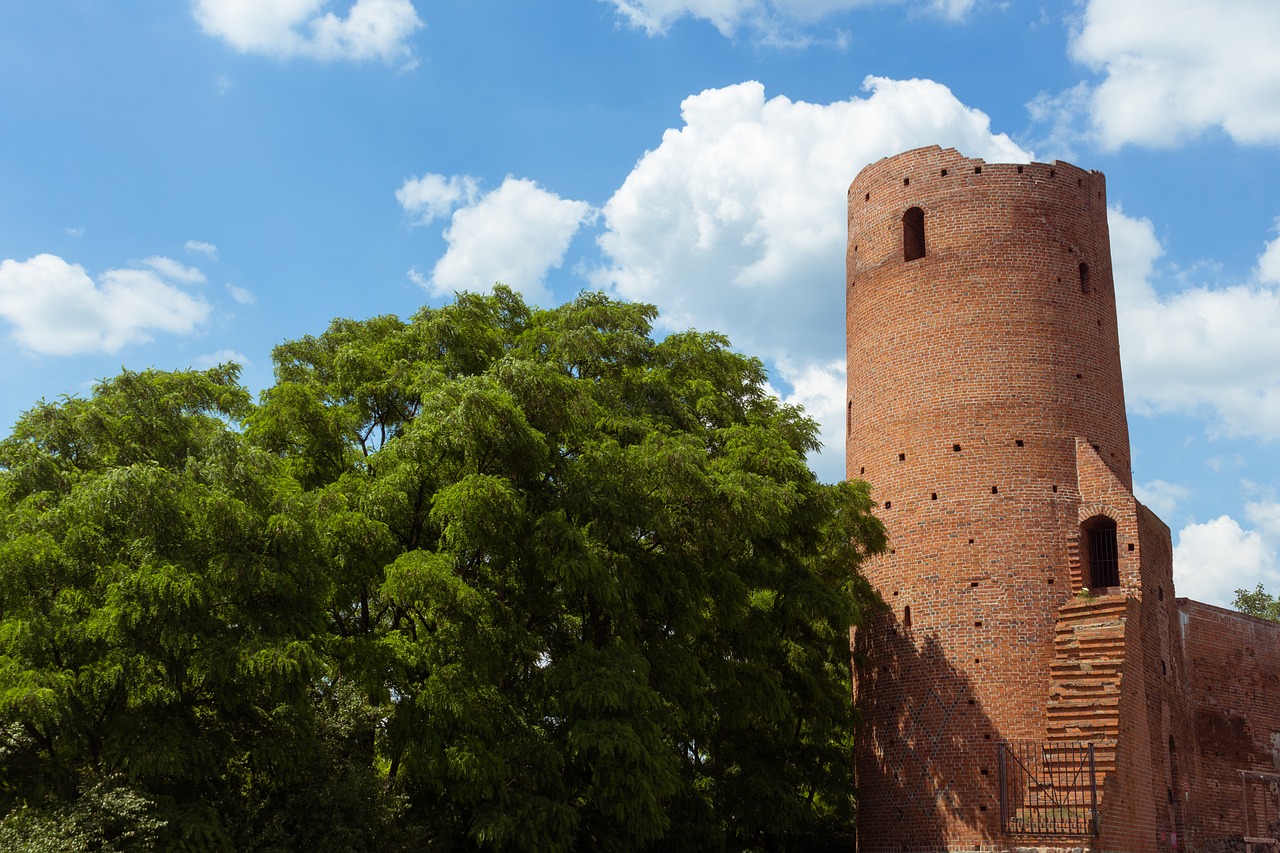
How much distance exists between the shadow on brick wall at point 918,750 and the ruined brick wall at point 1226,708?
4.94 metres

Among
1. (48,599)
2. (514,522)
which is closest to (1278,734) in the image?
(514,522)

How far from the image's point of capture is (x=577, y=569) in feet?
56.2

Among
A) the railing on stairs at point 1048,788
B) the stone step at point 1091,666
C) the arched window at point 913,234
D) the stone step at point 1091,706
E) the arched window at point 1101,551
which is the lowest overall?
the railing on stairs at point 1048,788

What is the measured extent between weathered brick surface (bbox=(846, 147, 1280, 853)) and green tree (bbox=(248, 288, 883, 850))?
4.32ft

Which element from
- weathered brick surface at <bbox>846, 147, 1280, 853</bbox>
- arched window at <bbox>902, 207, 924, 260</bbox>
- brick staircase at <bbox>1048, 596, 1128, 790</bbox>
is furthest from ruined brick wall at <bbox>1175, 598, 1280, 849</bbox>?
arched window at <bbox>902, 207, 924, 260</bbox>

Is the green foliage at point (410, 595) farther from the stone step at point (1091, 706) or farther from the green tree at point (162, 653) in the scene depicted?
the stone step at point (1091, 706)

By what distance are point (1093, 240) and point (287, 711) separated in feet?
58.5

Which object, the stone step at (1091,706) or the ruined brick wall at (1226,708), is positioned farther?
the ruined brick wall at (1226,708)

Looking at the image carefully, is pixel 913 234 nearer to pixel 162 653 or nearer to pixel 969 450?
pixel 969 450

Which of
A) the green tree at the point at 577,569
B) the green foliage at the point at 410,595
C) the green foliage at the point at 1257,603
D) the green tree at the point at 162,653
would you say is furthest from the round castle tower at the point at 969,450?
the green foliage at the point at 1257,603

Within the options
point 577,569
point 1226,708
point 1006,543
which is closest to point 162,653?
point 577,569

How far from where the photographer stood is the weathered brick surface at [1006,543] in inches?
863

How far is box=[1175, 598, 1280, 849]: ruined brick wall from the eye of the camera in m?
24.7

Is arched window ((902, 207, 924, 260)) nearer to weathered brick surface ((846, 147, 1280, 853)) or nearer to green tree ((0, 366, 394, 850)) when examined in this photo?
weathered brick surface ((846, 147, 1280, 853))
